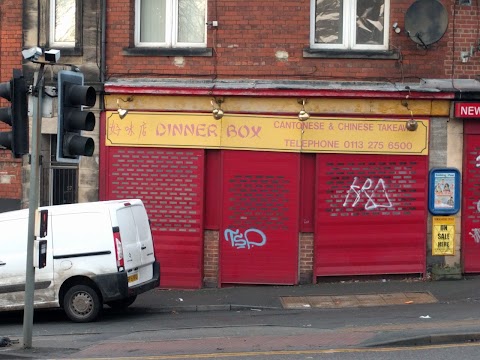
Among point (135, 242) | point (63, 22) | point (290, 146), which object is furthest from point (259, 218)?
point (63, 22)

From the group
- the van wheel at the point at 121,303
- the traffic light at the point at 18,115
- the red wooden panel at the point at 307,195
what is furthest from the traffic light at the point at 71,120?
the red wooden panel at the point at 307,195

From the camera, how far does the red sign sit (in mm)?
16203

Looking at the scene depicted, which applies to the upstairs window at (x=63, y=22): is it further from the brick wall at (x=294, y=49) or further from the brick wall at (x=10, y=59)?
the brick wall at (x=294, y=49)

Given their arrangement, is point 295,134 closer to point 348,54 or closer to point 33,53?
point 348,54

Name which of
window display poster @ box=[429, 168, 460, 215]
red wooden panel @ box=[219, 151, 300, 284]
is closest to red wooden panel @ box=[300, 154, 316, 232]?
red wooden panel @ box=[219, 151, 300, 284]

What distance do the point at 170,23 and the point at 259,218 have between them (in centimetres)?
418

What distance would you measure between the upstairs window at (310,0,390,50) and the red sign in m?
1.87

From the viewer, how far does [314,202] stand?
16531mm

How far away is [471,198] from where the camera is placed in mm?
16609

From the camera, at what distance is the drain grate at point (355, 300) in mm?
14828

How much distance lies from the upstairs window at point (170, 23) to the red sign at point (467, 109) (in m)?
5.00

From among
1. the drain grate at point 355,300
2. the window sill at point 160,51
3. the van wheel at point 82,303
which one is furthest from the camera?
the window sill at point 160,51

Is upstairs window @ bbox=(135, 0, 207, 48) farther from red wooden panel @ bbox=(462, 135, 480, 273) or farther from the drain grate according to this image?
red wooden panel @ bbox=(462, 135, 480, 273)

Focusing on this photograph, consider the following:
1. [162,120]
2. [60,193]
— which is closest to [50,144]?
[60,193]
